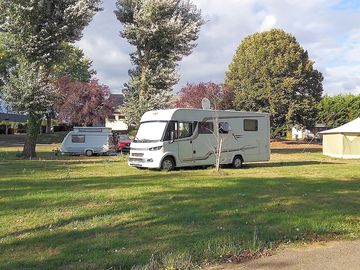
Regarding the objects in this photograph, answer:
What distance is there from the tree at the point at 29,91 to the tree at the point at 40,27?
6 cm

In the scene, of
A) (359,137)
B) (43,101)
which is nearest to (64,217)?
(43,101)

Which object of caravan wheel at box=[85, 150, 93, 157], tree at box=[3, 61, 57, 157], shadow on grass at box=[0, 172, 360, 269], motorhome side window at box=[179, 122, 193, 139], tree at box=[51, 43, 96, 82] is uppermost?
tree at box=[51, 43, 96, 82]

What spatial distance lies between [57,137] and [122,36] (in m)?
28.9

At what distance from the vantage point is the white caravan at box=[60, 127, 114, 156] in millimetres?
34625

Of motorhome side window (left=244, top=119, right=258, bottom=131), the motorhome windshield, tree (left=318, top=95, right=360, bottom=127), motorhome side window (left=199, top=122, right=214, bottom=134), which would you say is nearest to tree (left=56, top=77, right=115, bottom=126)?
tree (left=318, top=95, right=360, bottom=127)

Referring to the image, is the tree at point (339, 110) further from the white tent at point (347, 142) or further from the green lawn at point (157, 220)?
the green lawn at point (157, 220)

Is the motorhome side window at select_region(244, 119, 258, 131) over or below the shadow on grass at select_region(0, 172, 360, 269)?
over

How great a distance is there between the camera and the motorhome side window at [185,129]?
20469 millimetres

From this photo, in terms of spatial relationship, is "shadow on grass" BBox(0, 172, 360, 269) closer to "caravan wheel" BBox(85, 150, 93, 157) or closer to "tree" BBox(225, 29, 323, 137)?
"caravan wheel" BBox(85, 150, 93, 157)

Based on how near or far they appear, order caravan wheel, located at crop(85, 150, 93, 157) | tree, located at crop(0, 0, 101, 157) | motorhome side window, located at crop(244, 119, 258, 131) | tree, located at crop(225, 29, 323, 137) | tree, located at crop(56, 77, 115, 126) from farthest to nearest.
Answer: tree, located at crop(56, 77, 115, 126) → tree, located at crop(225, 29, 323, 137) → caravan wheel, located at crop(85, 150, 93, 157) → tree, located at crop(0, 0, 101, 157) → motorhome side window, located at crop(244, 119, 258, 131)

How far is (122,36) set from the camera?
33281 millimetres

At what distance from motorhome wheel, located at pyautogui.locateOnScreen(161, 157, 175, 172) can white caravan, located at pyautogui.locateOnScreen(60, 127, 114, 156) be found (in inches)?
601

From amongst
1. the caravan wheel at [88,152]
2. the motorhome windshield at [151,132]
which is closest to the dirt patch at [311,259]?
the motorhome windshield at [151,132]

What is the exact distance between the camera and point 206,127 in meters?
21.3
